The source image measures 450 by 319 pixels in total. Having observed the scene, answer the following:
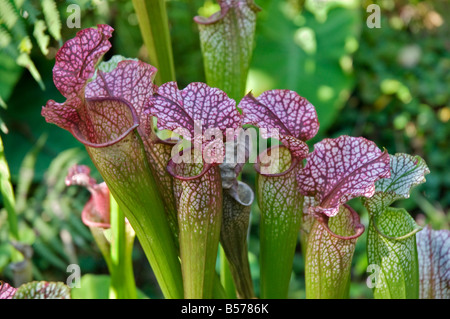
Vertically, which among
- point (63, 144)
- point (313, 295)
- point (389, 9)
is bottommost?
point (313, 295)

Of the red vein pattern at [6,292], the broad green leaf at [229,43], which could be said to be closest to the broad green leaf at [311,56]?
the broad green leaf at [229,43]

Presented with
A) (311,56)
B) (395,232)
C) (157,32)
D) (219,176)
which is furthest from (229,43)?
(311,56)

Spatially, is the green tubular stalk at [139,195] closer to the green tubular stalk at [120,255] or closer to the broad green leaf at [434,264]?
the green tubular stalk at [120,255]

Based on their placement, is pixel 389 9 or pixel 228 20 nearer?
pixel 228 20

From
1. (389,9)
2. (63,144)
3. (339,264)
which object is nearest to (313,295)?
(339,264)

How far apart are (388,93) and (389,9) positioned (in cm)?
58

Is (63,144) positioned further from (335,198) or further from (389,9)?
(389,9)

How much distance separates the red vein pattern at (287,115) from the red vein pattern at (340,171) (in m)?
0.02

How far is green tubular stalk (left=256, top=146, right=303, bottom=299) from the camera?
531 mm

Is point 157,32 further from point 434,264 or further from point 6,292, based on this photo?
point 434,264

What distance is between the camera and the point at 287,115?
0.51 meters

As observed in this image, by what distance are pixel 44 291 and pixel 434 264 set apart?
0.53 meters

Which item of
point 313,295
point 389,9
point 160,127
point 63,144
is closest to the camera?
point 160,127

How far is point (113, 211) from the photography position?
1.93 ft
